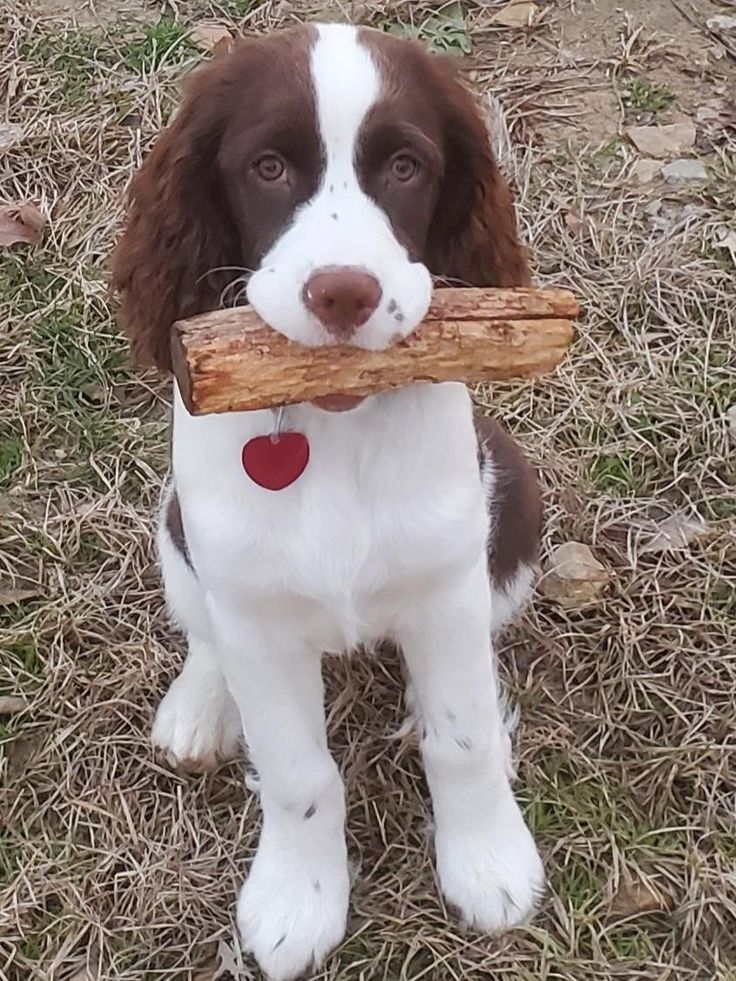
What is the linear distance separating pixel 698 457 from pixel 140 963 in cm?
180

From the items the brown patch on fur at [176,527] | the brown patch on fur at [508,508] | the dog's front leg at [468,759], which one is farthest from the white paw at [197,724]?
the brown patch on fur at [508,508]

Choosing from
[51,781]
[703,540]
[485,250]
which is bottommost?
[51,781]

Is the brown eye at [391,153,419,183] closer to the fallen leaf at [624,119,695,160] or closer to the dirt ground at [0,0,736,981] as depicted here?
the dirt ground at [0,0,736,981]

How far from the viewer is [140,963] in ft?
10.3

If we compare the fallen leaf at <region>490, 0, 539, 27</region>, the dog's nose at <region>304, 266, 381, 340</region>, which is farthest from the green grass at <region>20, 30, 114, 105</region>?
the dog's nose at <region>304, 266, 381, 340</region>

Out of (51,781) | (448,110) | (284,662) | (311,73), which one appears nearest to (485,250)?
(448,110)

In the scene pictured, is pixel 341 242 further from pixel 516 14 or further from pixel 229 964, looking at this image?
pixel 516 14

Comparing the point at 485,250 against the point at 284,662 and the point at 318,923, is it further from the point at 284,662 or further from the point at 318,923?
the point at 318,923

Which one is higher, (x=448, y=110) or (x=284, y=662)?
(x=448, y=110)

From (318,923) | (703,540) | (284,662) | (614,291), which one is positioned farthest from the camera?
(614,291)

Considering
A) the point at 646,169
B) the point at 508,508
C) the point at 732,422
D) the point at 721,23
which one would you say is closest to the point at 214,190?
the point at 508,508

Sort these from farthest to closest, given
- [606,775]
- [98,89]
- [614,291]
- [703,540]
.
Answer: [98,89] → [614,291] → [703,540] → [606,775]

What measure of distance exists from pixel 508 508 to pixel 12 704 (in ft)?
3.81

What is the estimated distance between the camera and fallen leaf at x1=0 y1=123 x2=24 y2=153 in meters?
4.88
